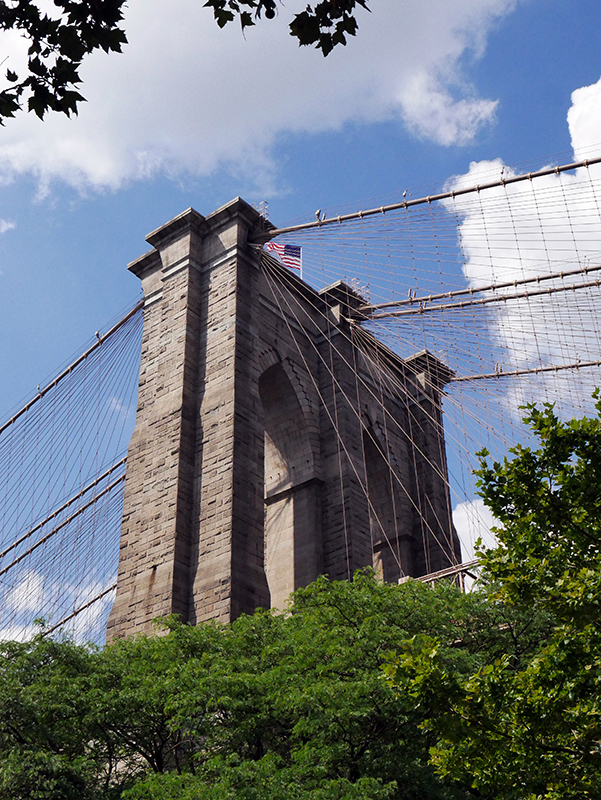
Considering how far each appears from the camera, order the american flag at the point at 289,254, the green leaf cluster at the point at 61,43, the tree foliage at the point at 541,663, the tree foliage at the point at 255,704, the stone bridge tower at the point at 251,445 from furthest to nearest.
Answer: the american flag at the point at 289,254
the stone bridge tower at the point at 251,445
the tree foliage at the point at 255,704
the tree foliage at the point at 541,663
the green leaf cluster at the point at 61,43

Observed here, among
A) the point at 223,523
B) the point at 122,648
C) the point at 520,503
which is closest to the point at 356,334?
the point at 223,523

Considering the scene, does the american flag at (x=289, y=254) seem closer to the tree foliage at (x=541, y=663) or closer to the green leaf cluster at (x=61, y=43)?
the tree foliage at (x=541, y=663)

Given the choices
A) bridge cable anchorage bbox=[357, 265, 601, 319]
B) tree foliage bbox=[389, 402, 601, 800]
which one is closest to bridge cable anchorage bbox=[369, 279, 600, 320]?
bridge cable anchorage bbox=[357, 265, 601, 319]

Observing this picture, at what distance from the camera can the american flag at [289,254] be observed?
1023 inches

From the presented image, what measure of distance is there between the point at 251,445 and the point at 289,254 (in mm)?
7295

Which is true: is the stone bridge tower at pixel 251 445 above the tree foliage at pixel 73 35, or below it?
above

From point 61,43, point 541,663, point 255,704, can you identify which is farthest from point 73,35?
point 255,704

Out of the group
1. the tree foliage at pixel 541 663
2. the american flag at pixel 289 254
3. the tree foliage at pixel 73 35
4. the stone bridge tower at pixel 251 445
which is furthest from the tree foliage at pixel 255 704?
the american flag at pixel 289 254

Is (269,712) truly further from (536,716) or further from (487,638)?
(536,716)

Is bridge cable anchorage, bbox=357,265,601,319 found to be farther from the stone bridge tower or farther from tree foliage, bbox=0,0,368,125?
tree foliage, bbox=0,0,368,125

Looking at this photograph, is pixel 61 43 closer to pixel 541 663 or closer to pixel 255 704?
pixel 541 663

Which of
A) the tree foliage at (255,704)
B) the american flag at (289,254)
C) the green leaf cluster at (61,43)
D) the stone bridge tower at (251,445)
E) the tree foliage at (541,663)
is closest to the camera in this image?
the green leaf cluster at (61,43)

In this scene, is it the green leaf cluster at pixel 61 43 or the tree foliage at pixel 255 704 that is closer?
the green leaf cluster at pixel 61 43

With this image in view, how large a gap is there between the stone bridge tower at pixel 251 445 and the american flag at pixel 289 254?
37cm
